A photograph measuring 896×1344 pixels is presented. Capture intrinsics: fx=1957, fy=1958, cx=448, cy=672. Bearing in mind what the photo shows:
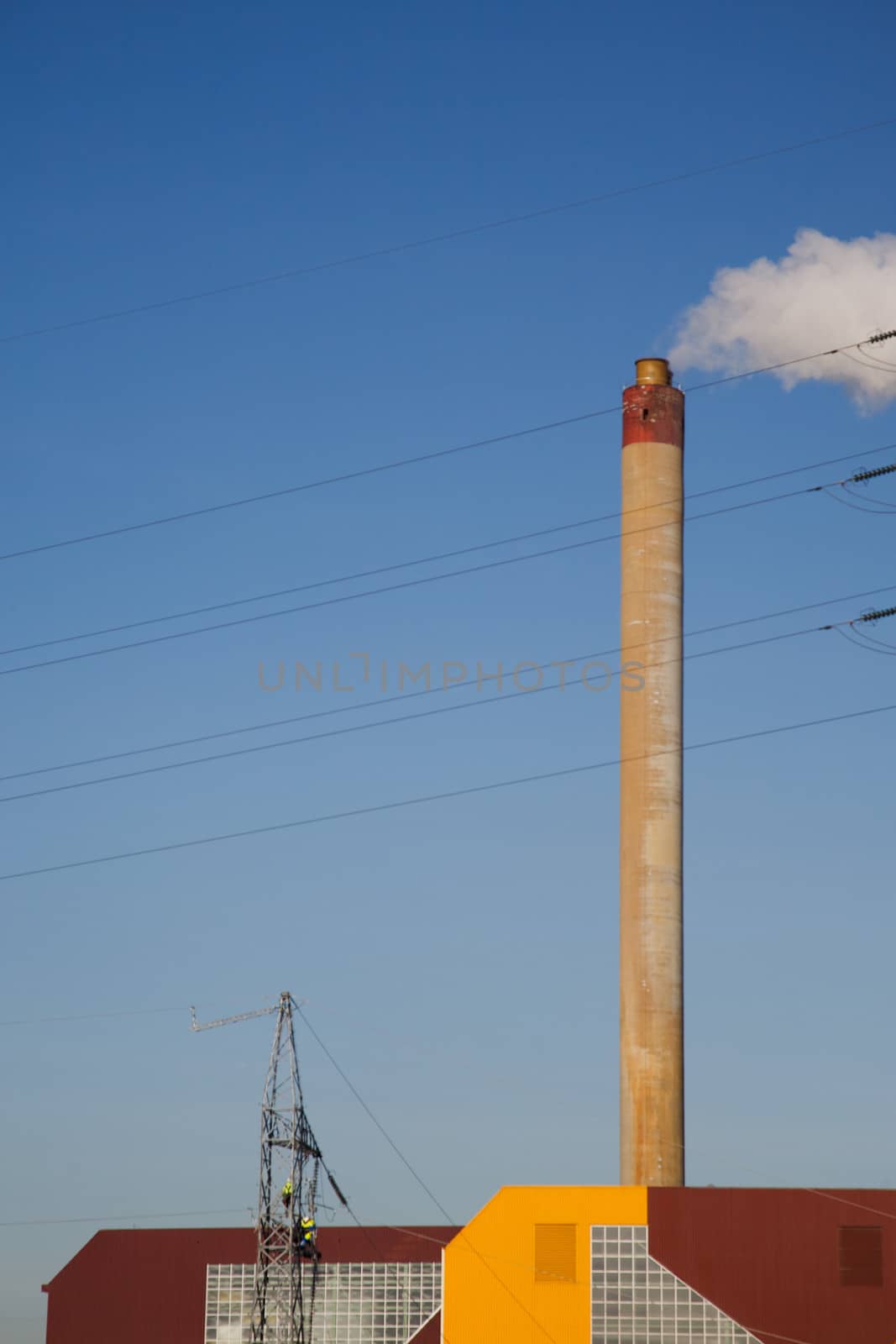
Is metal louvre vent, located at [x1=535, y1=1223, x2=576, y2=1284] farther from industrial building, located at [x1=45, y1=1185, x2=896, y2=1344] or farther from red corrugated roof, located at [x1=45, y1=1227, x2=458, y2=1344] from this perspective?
red corrugated roof, located at [x1=45, y1=1227, x2=458, y2=1344]

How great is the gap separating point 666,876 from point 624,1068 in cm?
588

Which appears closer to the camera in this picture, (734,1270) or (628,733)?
(734,1270)

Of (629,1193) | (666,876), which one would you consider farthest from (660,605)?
(629,1193)

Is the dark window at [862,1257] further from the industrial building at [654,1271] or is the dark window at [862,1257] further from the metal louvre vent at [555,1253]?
the metal louvre vent at [555,1253]

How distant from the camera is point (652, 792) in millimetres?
60000

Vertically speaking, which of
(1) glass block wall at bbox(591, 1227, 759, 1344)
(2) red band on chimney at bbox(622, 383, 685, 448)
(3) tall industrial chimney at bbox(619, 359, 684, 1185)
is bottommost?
(1) glass block wall at bbox(591, 1227, 759, 1344)

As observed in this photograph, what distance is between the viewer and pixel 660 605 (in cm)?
6147

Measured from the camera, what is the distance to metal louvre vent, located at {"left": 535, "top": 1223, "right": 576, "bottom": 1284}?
52688 millimetres

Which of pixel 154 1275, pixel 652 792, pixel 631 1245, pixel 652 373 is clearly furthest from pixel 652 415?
pixel 154 1275

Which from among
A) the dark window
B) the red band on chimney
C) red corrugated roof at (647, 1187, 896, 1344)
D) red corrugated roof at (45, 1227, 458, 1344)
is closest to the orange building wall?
red corrugated roof at (647, 1187, 896, 1344)

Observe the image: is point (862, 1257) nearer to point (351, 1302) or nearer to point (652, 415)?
point (351, 1302)

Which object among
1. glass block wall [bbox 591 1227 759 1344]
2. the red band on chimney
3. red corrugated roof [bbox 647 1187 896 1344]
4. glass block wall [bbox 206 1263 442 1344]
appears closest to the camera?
red corrugated roof [bbox 647 1187 896 1344]

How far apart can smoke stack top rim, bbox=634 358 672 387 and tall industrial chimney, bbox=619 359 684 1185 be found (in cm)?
3

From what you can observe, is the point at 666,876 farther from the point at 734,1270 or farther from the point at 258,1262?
the point at 258,1262
